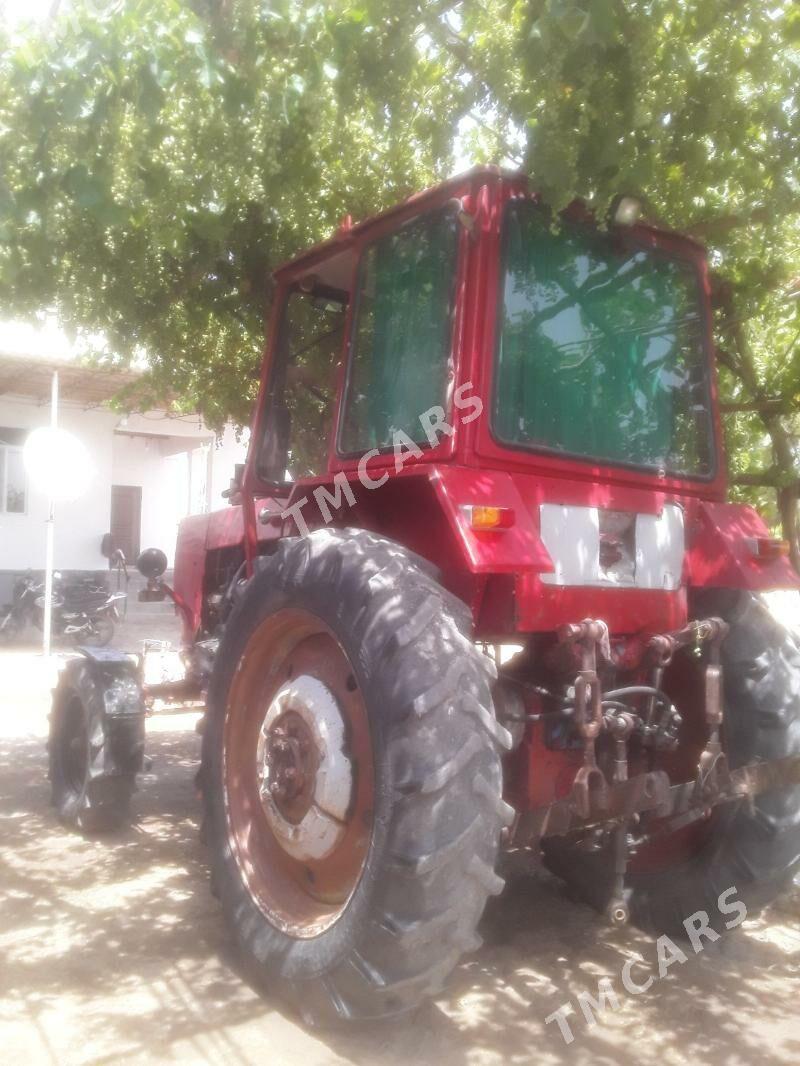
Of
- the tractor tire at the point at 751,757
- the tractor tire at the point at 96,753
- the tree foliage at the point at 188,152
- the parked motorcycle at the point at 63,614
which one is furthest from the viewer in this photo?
the parked motorcycle at the point at 63,614

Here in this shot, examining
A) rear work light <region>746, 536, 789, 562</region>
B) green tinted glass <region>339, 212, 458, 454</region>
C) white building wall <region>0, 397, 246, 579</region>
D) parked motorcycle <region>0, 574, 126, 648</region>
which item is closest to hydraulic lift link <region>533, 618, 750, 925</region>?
rear work light <region>746, 536, 789, 562</region>

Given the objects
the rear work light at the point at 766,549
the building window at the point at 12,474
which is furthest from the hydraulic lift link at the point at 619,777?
the building window at the point at 12,474

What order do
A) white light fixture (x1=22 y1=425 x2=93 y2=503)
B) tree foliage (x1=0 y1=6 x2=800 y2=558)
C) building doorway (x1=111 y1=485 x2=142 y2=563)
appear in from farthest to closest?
building doorway (x1=111 y1=485 x2=142 y2=563), white light fixture (x1=22 y1=425 x2=93 y2=503), tree foliage (x1=0 y1=6 x2=800 y2=558)

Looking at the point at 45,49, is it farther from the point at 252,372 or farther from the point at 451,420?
the point at 252,372

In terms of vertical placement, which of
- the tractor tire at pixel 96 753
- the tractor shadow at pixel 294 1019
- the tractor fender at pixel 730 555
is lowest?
the tractor shadow at pixel 294 1019

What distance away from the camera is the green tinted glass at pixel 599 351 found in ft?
9.79

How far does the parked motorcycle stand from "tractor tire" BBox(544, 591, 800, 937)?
38.7 feet

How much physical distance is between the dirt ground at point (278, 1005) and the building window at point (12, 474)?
12.1 m

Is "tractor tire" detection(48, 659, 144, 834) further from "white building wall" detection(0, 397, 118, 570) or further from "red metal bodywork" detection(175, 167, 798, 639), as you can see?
"white building wall" detection(0, 397, 118, 570)

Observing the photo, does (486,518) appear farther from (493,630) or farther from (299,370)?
(299,370)

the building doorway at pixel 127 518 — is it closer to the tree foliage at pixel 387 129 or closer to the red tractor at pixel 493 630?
the tree foliage at pixel 387 129

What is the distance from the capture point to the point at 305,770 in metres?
2.86

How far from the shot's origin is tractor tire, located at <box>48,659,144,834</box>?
458 centimetres

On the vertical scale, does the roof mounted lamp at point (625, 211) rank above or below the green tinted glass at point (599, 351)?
above
